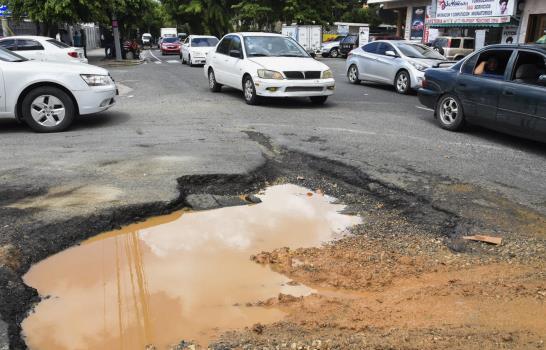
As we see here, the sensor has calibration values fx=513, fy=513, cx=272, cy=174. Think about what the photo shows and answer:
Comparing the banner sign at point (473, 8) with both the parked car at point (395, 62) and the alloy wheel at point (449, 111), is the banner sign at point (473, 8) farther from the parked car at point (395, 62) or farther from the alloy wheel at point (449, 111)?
the alloy wheel at point (449, 111)

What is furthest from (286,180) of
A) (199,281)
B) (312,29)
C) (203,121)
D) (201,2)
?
(201,2)

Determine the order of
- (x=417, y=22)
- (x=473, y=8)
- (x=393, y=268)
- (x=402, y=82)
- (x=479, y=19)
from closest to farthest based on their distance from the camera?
(x=393, y=268), (x=402, y=82), (x=479, y=19), (x=473, y=8), (x=417, y=22)

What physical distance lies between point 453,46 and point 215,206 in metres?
21.7

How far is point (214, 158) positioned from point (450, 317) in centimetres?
402

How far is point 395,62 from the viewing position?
563 inches

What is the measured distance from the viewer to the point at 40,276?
394cm

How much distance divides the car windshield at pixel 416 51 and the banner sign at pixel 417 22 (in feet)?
66.9

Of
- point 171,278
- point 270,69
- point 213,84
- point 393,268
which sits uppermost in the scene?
point 270,69

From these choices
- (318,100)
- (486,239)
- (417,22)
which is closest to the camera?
(486,239)

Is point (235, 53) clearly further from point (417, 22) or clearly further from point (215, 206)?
point (417, 22)

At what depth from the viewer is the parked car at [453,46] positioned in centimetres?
2369

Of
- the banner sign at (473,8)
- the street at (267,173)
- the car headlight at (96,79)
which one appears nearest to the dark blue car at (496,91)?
the street at (267,173)

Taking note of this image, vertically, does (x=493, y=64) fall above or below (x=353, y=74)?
above

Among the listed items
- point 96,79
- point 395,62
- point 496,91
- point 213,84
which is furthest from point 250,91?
point 496,91
